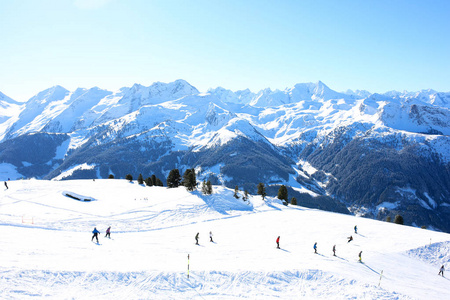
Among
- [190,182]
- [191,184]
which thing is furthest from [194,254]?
[191,184]

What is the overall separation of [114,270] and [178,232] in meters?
21.4

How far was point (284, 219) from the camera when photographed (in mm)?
55594

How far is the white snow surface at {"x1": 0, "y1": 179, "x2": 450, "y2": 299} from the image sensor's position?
21312 mm

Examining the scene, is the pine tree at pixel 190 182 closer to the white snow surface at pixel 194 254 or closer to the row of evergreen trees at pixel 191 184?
the row of evergreen trees at pixel 191 184

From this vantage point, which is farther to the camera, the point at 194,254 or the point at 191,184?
the point at 191,184

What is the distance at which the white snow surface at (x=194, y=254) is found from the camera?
21.3 metres

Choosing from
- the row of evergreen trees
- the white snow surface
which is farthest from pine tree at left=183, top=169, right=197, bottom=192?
the white snow surface

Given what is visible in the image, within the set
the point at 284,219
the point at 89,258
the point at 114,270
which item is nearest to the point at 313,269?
the point at 114,270

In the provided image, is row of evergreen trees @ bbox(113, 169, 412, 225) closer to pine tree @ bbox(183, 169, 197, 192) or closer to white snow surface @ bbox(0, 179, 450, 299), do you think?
pine tree @ bbox(183, 169, 197, 192)

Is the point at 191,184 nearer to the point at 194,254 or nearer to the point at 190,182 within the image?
the point at 190,182

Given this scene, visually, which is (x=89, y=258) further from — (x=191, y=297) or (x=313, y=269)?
(x=313, y=269)

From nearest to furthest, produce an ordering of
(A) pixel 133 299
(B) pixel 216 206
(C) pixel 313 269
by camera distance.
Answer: (A) pixel 133 299 → (C) pixel 313 269 → (B) pixel 216 206

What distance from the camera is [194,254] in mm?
30328

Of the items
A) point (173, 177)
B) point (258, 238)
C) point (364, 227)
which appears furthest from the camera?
point (173, 177)
